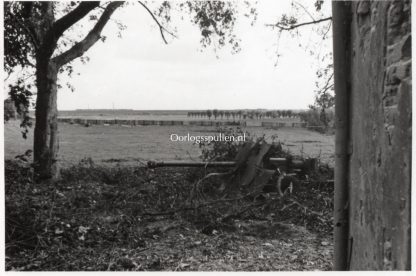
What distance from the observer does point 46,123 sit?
8.92 metres

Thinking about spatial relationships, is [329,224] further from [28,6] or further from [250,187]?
[28,6]

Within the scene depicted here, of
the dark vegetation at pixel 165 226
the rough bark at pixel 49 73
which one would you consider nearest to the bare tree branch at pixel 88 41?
the rough bark at pixel 49 73

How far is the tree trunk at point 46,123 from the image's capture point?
28.8ft

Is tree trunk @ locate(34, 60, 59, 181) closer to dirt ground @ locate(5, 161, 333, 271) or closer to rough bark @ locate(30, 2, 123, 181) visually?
rough bark @ locate(30, 2, 123, 181)

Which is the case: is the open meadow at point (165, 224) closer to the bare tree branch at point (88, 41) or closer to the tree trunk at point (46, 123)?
the tree trunk at point (46, 123)

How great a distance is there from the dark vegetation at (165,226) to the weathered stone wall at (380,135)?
1.97m

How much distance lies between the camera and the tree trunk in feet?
28.8

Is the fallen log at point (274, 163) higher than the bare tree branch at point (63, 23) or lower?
lower

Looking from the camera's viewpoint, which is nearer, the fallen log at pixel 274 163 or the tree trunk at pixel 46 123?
the fallen log at pixel 274 163

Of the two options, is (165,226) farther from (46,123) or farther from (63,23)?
(63,23)

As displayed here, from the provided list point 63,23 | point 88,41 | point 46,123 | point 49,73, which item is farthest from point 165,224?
point 88,41

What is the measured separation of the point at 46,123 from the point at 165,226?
4293 mm

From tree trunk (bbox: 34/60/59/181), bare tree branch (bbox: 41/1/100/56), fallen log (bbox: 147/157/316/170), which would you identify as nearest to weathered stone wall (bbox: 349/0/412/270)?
fallen log (bbox: 147/157/316/170)

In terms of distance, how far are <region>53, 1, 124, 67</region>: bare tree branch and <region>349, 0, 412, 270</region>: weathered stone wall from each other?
23.7 ft
